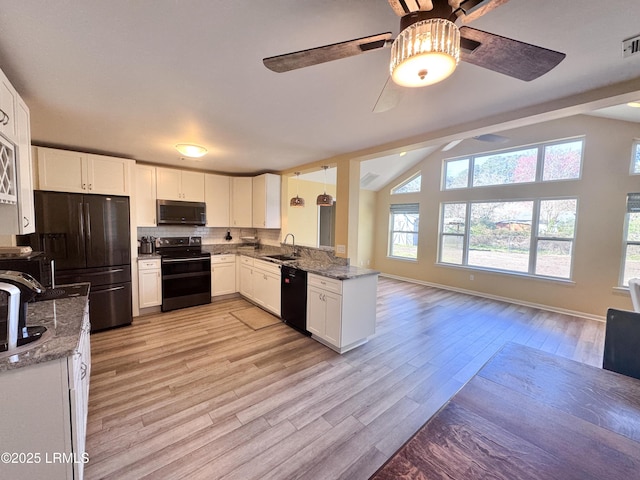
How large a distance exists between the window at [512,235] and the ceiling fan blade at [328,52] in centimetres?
530

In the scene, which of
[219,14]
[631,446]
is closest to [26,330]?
[219,14]

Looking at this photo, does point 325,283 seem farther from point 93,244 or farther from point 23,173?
point 93,244

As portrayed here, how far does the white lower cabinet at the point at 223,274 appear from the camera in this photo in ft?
15.0

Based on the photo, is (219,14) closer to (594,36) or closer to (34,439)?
(594,36)

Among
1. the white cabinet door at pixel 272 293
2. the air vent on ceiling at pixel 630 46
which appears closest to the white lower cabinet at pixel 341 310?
the white cabinet door at pixel 272 293

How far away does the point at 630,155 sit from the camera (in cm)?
387

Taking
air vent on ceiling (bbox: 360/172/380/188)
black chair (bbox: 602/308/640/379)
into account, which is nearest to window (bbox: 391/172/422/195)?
air vent on ceiling (bbox: 360/172/380/188)

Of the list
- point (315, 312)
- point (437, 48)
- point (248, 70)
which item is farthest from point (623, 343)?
point (248, 70)

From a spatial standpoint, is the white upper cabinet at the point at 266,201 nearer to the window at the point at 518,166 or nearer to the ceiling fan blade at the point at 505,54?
the ceiling fan blade at the point at 505,54

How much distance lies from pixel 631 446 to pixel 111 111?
3627mm

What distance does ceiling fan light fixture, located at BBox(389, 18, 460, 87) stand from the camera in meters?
0.88

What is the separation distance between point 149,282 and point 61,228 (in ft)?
4.10

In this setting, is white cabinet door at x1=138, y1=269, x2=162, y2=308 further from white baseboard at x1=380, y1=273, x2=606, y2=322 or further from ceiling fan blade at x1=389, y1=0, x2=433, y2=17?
white baseboard at x1=380, y1=273, x2=606, y2=322

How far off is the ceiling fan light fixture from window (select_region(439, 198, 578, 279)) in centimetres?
521
